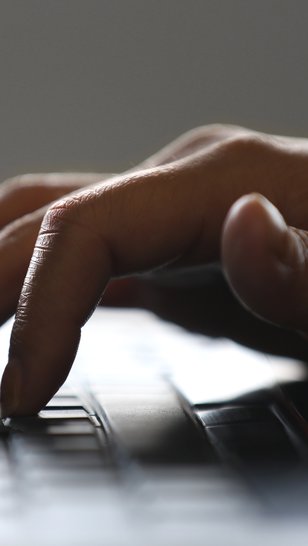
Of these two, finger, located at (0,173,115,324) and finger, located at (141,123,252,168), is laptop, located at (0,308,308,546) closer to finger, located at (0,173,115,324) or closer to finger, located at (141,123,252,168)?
finger, located at (0,173,115,324)

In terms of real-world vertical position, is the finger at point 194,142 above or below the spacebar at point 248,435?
above

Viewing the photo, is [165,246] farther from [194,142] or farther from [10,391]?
[194,142]

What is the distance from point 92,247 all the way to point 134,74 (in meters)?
1.47

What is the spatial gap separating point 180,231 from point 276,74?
5.04 ft

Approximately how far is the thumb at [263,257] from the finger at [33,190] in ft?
1.57

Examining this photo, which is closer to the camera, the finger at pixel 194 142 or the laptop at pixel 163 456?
the laptop at pixel 163 456

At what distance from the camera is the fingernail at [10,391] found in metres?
0.47

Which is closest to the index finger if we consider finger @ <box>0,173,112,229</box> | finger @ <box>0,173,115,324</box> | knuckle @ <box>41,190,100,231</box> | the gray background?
knuckle @ <box>41,190,100,231</box>

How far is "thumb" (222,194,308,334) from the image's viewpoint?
375 mm

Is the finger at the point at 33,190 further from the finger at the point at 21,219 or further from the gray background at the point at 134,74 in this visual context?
the gray background at the point at 134,74

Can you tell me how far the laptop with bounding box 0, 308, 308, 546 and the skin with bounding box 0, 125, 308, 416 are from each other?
0.11ft

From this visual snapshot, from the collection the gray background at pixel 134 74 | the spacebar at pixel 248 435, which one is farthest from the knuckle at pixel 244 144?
the gray background at pixel 134 74

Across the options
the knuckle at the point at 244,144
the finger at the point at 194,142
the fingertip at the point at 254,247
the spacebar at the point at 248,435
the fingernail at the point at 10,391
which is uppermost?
the fingertip at the point at 254,247

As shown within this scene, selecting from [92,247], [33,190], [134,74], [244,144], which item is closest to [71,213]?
[92,247]
